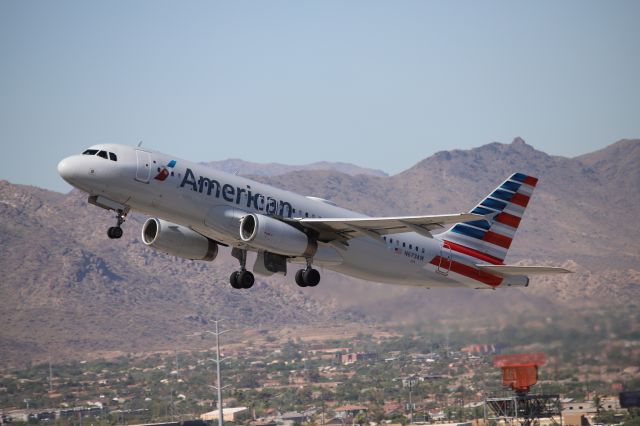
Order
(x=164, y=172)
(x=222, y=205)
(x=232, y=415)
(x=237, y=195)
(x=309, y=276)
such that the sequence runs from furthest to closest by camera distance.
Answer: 1. (x=232, y=415)
2. (x=309, y=276)
3. (x=237, y=195)
4. (x=222, y=205)
5. (x=164, y=172)

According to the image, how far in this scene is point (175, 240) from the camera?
160 feet

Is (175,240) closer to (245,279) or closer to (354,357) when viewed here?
(245,279)

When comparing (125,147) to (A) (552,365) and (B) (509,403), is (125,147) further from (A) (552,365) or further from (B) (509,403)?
(B) (509,403)

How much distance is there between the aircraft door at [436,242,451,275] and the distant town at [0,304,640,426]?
5.87 m

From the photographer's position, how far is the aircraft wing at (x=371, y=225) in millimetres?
44531

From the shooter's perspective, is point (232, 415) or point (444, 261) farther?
point (232, 415)

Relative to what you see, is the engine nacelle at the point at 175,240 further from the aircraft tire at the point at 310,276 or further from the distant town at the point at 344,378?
the distant town at the point at 344,378

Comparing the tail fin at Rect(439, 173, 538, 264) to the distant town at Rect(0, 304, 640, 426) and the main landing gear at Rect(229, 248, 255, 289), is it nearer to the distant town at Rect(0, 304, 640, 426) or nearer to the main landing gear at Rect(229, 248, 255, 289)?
the distant town at Rect(0, 304, 640, 426)

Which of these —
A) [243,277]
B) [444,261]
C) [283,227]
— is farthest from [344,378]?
[283,227]

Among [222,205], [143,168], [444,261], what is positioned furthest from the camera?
[444,261]

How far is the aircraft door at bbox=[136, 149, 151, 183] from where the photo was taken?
1699 inches

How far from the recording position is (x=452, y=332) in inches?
2229

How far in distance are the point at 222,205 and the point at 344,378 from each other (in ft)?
317

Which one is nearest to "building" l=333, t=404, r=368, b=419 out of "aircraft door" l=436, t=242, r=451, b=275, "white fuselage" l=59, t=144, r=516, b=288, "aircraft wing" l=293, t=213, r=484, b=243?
"aircraft door" l=436, t=242, r=451, b=275
